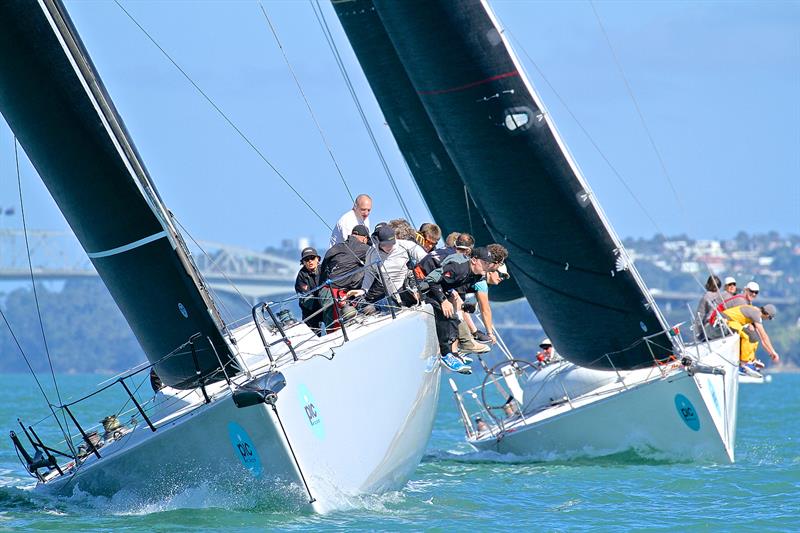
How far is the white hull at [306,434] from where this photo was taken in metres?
7.77

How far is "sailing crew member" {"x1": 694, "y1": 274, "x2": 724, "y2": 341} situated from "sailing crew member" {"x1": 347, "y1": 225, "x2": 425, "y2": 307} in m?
4.09

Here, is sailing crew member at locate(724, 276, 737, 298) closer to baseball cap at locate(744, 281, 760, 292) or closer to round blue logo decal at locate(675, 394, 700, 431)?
baseball cap at locate(744, 281, 760, 292)

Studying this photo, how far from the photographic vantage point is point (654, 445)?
1179 cm

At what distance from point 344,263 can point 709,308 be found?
4.83m

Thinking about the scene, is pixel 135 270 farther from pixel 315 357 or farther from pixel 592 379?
pixel 592 379

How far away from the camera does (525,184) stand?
11.4 metres

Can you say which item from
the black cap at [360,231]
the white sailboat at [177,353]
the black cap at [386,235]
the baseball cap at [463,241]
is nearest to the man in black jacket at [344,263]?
the black cap at [360,231]

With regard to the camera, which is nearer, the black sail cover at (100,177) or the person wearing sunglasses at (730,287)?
the black sail cover at (100,177)

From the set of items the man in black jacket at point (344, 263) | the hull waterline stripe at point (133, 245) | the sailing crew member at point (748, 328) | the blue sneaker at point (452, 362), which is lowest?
the sailing crew member at point (748, 328)

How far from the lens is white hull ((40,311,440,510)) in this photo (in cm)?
777

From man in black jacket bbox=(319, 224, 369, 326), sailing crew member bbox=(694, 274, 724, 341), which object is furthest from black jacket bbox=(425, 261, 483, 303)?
sailing crew member bbox=(694, 274, 724, 341)

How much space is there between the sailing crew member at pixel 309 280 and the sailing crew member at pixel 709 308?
4464mm

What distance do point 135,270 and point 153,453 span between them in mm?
1059

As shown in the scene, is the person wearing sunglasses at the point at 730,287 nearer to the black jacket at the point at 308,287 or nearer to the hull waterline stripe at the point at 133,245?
the black jacket at the point at 308,287
